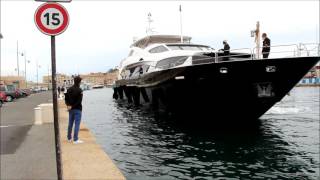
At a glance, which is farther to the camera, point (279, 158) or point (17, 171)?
point (279, 158)

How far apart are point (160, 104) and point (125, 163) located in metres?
12.7

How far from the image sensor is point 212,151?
39.6ft

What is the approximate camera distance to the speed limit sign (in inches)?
218

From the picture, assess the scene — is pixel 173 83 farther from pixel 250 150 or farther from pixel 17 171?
pixel 17 171

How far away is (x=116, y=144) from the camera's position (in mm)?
13141

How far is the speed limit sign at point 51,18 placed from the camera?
553cm

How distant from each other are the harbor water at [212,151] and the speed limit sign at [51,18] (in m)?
4.51

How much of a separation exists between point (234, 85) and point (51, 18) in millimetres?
12148

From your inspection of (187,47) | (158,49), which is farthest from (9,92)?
(187,47)

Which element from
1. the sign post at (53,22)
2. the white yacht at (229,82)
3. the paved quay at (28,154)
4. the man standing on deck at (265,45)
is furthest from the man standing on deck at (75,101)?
the man standing on deck at (265,45)

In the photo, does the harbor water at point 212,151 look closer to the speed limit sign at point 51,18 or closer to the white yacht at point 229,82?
the white yacht at point 229,82

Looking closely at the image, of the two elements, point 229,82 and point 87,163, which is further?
point 229,82

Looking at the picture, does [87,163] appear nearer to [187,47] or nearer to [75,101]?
[75,101]

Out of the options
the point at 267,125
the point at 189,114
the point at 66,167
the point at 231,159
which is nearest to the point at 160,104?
the point at 189,114
